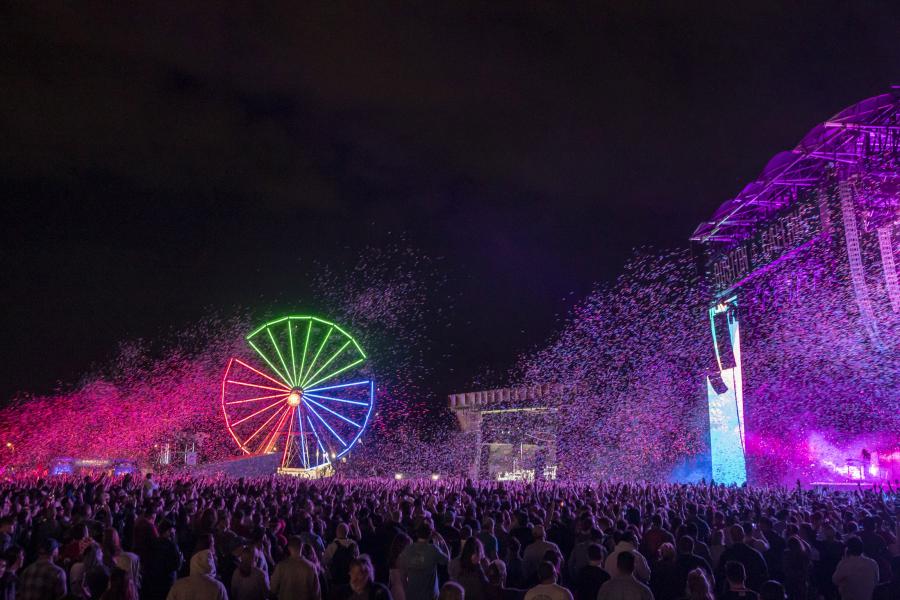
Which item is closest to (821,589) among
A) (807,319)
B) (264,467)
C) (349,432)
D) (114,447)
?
(807,319)

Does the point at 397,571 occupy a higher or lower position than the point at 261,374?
lower

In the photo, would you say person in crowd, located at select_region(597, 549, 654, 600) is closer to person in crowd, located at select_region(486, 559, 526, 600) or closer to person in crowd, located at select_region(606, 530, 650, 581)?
person in crowd, located at select_region(606, 530, 650, 581)

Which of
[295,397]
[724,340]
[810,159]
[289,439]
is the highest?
[810,159]

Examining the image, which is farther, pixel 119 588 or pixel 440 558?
pixel 440 558

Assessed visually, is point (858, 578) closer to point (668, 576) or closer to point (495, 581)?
point (668, 576)

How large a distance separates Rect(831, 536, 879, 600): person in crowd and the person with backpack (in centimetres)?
472

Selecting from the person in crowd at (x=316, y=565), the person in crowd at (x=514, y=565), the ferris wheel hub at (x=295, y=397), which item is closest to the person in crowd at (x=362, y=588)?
the person in crowd at (x=316, y=565)

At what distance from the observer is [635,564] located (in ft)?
20.5

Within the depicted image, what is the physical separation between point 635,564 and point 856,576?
7.57 feet

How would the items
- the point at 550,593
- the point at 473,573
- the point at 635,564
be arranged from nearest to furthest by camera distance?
the point at 550,593, the point at 473,573, the point at 635,564

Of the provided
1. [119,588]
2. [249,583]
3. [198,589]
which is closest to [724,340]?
[249,583]

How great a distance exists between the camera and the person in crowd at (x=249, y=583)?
225 inches

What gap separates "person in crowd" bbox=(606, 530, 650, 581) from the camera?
20.6ft

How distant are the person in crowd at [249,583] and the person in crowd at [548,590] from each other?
2.26 meters
